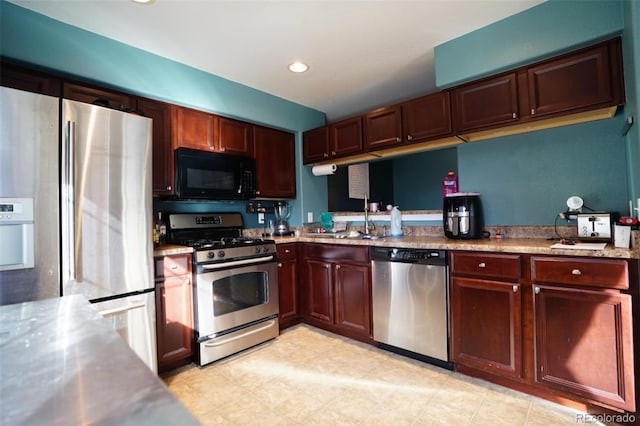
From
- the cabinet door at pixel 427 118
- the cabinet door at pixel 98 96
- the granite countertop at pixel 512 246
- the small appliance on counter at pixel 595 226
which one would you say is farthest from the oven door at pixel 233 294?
the small appliance on counter at pixel 595 226

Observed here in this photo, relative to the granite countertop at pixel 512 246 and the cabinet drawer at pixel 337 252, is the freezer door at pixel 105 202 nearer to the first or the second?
the cabinet drawer at pixel 337 252

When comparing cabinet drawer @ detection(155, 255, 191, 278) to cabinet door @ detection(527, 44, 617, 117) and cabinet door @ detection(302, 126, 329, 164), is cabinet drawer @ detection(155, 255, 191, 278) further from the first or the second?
cabinet door @ detection(527, 44, 617, 117)

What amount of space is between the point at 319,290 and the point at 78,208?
1985 mm

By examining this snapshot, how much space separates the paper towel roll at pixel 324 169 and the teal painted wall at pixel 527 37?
4.47 ft

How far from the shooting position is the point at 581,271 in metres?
1.62

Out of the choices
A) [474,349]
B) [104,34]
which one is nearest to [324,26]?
[104,34]

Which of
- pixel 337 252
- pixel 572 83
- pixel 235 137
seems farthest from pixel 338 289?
pixel 572 83

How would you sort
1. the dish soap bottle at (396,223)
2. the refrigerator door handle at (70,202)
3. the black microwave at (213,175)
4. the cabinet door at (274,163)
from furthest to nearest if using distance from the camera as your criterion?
1. the cabinet door at (274,163)
2. the dish soap bottle at (396,223)
3. the black microwave at (213,175)
4. the refrigerator door handle at (70,202)

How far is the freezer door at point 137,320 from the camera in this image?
1.82m

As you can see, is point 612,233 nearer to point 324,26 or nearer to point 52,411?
point 324,26

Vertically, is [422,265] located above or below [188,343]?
above

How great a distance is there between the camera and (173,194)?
2.51m

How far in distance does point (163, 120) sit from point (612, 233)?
10.6 feet

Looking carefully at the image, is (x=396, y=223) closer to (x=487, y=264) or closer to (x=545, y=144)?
(x=487, y=264)
